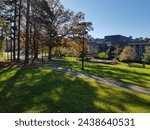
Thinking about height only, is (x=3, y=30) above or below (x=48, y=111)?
above

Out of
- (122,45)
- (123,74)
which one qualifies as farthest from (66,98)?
(122,45)

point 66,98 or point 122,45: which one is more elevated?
point 122,45

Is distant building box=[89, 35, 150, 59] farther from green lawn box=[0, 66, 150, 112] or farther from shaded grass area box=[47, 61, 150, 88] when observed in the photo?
green lawn box=[0, 66, 150, 112]

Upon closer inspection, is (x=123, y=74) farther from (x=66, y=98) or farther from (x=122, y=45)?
(x=122, y=45)

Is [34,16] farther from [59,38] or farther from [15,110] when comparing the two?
[15,110]

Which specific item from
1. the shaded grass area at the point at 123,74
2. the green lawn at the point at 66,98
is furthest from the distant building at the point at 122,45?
the green lawn at the point at 66,98

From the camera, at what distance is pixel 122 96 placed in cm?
1659

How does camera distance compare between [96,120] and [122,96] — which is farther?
[122,96]

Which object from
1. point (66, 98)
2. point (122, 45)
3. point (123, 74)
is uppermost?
point (122, 45)

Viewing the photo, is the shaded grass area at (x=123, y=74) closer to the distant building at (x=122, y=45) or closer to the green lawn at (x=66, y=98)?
the green lawn at (x=66, y=98)

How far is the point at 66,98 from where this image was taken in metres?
15.1

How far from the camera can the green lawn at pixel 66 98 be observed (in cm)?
1316

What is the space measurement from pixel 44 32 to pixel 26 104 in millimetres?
49326

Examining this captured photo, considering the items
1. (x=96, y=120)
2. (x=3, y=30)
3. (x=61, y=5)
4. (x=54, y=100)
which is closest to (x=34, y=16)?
(x=3, y=30)
